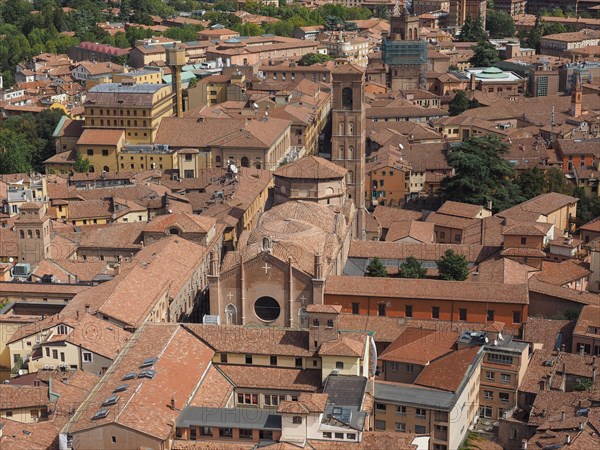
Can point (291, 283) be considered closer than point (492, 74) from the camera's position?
Yes

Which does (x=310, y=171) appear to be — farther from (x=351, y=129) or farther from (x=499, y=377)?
(x=499, y=377)

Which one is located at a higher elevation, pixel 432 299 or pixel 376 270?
pixel 432 299

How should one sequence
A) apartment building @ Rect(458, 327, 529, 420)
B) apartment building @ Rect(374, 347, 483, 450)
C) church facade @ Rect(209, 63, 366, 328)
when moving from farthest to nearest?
church facade @ Rect(209, 63, 366, 328)
apartment building @ Rect(458, 327, 529, 420)
apartment building @ Rect(374, 347, 483, 450)

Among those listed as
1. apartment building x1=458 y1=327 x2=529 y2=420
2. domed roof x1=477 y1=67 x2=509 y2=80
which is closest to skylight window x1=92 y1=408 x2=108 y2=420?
apartment building x1=458 y1=327 x2=529 y2=420

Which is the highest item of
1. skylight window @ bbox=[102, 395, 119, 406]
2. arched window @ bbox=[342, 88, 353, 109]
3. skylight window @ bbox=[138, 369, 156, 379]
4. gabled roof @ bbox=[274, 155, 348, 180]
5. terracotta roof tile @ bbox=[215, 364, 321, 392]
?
arched window @ bbox=[342, 88, 353, 109]

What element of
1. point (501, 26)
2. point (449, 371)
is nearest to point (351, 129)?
point (449, 371)

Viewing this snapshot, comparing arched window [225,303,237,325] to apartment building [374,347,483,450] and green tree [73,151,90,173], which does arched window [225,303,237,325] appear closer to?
apartment building [374,347,483,450]

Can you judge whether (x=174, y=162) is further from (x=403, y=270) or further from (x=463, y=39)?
(x=463, y=39)
